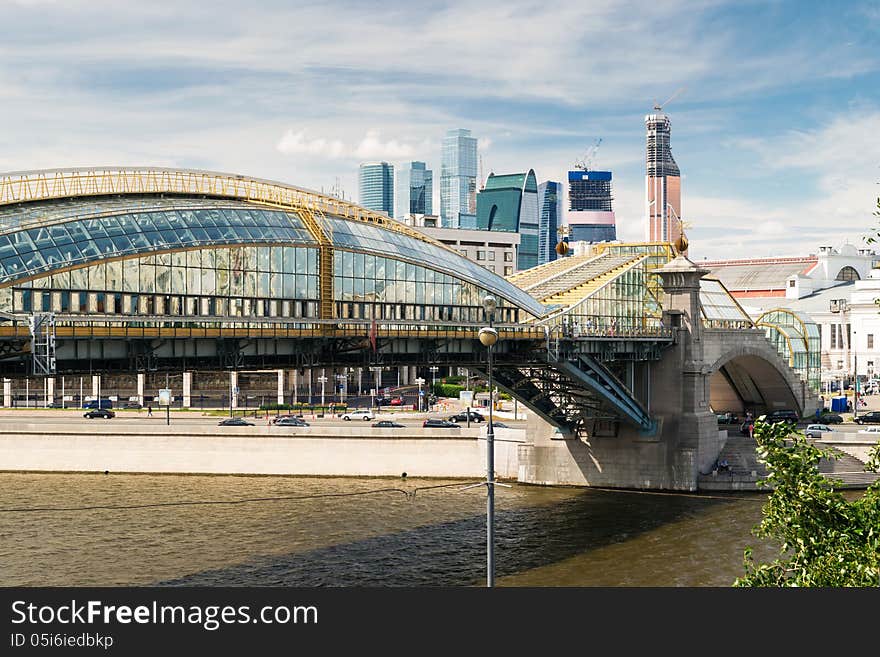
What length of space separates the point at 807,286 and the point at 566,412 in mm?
98351

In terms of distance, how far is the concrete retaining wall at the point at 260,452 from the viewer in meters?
71.8

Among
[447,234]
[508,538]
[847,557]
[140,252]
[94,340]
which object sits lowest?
[508,538]

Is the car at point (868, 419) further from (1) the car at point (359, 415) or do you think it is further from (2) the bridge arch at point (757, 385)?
(1) the car at point (359, 415)

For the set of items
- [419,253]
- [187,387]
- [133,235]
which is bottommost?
[187,387]

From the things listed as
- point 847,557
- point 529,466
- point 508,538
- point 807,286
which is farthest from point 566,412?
point 807,286

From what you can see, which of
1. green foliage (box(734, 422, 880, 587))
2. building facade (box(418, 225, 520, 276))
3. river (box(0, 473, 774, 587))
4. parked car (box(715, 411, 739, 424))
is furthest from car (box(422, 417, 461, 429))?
building facade (box(418, 225, 520, 276))

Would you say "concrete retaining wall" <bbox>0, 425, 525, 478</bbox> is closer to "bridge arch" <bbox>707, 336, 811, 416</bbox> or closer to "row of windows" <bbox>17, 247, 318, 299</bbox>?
"bridge arch" <bbox>707, 336, 811, 416</bbox>

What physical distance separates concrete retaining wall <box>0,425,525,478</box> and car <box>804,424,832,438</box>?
1914 centimetres

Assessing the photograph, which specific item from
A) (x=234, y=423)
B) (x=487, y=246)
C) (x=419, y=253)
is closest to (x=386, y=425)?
(x=234, y=423)

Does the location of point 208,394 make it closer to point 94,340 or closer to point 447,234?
point 447,234

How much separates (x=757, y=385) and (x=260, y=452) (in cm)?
3952

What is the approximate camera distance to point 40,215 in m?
41.1

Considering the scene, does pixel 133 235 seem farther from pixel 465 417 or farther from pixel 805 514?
pixel 465 417

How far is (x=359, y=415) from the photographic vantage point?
90.9 meters
